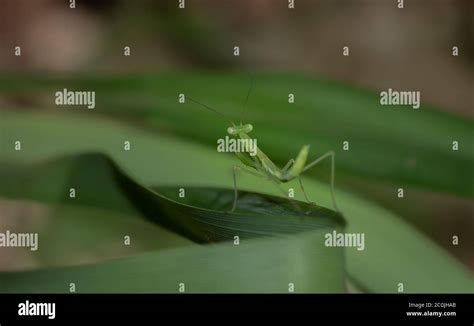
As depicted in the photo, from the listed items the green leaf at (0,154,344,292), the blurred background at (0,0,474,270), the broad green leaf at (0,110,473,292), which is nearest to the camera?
the green leaf at (0,154,344,292)

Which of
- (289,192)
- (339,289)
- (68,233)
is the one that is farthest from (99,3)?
(339,289)

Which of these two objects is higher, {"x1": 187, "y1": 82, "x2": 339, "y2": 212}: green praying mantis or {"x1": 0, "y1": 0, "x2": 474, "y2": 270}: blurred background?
{"x1": 0, "y1": 0, "x2": 474, "y2": 270}: blurred background

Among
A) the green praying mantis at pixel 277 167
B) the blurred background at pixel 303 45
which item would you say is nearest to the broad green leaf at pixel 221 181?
the green praying mantis at pixel 277 167

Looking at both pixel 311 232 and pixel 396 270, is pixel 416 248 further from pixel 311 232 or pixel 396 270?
pixel 311 232

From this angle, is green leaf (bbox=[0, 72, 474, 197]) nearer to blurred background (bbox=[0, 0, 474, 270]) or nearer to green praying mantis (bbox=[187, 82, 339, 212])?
green praying mantis (bbox=[187, 82, 339, 212])

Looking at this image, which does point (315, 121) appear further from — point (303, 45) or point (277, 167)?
point (303, 45)

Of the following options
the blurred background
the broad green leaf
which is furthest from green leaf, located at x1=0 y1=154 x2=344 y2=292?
the blurred background

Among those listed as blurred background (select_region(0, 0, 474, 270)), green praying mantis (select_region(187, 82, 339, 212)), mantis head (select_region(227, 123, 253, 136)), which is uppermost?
blurred background (select_region(0, 0, 474, 270))
